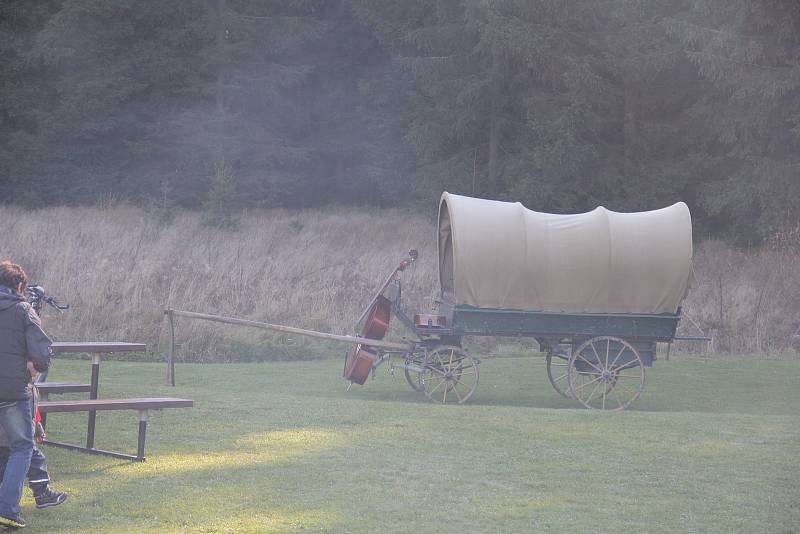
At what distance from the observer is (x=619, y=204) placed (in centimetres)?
3944

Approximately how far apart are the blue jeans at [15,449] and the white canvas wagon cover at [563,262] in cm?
768

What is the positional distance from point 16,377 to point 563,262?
8.78 meters

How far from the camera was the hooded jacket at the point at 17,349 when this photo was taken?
664 cm

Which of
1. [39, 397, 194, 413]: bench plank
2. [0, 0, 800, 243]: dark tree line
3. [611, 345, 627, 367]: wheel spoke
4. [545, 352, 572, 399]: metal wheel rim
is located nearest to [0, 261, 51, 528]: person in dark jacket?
[39, 397, 194, 413]: bench plank

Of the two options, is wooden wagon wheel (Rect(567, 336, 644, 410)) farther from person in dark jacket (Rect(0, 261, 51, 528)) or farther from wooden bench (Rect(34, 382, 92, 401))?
Result: person in dark jacket (Rect(0, 261, 51, 528))

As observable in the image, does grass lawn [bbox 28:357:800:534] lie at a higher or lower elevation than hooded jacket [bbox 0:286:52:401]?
lower

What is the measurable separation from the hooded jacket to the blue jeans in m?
0.10

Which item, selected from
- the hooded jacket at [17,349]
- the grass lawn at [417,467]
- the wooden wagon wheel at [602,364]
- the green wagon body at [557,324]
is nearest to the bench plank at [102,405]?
the grass lawn at [417,467]

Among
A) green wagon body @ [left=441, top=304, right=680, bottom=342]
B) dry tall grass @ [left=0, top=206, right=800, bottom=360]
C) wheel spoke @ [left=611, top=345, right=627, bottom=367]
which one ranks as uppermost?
dry tall grass @ [left=0, top=206, right=800, bottom=360]

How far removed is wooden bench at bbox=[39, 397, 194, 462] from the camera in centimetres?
792

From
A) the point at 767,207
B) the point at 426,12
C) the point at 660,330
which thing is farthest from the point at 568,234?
the point at 426,12

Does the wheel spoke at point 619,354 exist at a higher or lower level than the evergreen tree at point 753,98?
lower

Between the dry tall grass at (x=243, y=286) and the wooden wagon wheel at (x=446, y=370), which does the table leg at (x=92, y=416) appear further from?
the dry tall grass at (x=243, y=286)

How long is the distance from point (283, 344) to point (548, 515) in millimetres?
12039
